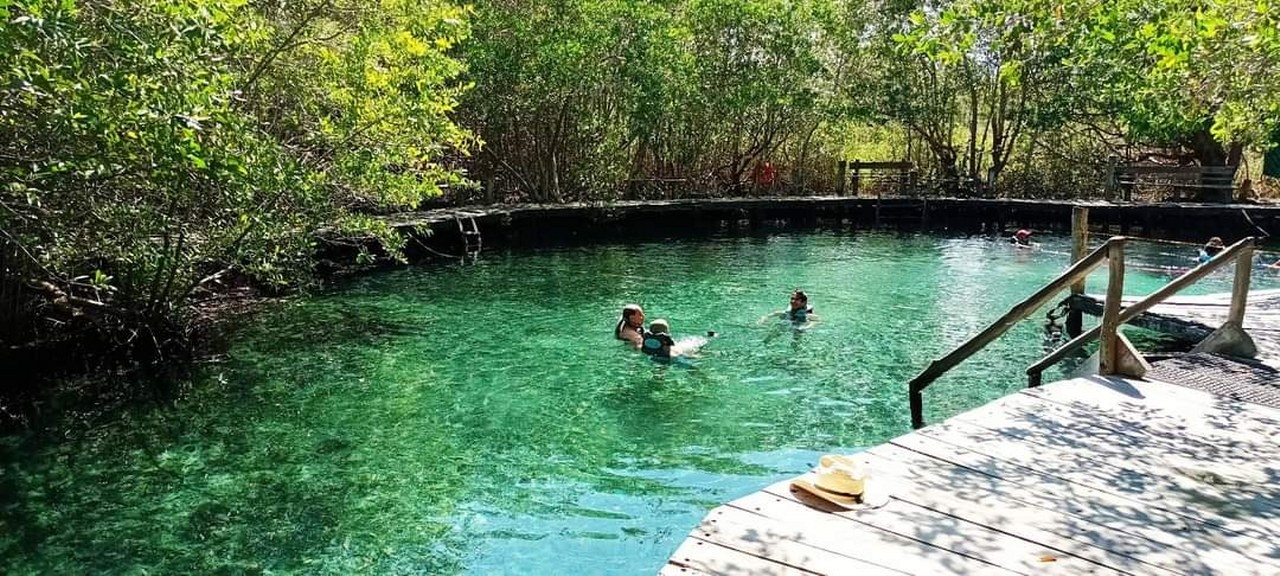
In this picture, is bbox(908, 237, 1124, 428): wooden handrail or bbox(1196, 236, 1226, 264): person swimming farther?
bbox(1196, 236, 1226, 264): person swimming

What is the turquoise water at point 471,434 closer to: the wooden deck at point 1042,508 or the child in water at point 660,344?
the child in water at point 660,344

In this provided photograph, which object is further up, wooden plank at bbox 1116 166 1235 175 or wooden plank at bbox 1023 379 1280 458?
wooden plank at bbox 1116 166 1235 175

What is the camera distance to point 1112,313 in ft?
22.2

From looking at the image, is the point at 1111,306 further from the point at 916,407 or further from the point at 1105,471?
the point at 1105,471

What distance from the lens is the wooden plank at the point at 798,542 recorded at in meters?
3.82

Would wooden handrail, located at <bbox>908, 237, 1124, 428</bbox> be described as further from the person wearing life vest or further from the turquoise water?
the person wearing life vest

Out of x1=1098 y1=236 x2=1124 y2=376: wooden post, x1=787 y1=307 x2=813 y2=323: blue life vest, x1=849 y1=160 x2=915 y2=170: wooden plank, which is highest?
x1=849 y1=160 x2=915 y2=170: wooden plank

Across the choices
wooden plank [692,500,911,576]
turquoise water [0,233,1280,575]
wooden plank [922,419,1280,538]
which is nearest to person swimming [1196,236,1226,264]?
turquoise water [0,233,1280,575]

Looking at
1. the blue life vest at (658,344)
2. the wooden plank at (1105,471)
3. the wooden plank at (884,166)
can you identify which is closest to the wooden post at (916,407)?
the wooden plank at (1105,471)

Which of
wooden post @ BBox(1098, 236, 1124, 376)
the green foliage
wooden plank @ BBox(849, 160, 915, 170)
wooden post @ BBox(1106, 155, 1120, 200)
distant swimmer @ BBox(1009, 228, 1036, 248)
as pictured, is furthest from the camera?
wooden plank @ BBox(849, 160, 915, 170)

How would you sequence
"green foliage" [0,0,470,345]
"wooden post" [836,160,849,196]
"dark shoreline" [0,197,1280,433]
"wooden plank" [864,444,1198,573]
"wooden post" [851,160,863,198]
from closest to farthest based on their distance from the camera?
"wooden plank" [864,444,1198,573]
"green foliage" [0,0,470,345]
"dark shoreline" [0,197,1280,433]
"wooden post" [851,160,863,198]
"wooden post" [836,160,849,196]

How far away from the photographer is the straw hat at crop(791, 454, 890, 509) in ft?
14.5

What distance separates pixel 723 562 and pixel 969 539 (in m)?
1.18

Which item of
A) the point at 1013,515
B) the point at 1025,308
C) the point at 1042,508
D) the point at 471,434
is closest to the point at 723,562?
the point at 1013,515
